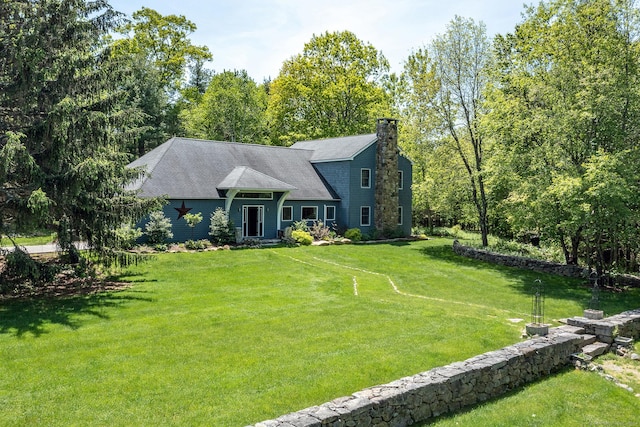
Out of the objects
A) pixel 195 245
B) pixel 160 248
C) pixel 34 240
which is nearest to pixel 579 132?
pixel 195 245

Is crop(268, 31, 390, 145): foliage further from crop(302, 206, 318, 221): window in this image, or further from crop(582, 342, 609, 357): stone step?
crop(582, 342, 609, 357): stone step

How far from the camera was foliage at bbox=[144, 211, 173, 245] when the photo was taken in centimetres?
2064

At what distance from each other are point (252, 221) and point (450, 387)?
18.6 metres

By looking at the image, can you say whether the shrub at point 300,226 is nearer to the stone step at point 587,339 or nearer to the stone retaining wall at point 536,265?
the stone retaining wall at point 536,265

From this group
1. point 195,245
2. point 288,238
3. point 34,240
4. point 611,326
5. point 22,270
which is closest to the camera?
point 611,326

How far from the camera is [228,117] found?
4291cm

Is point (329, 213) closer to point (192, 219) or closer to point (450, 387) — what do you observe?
point (192, 219)

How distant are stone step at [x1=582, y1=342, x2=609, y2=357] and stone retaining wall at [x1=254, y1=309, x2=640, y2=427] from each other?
0.13 m

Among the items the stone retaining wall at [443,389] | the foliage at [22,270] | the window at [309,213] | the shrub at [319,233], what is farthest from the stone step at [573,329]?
the window at [309,213]

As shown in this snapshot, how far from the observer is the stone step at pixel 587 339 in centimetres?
1006

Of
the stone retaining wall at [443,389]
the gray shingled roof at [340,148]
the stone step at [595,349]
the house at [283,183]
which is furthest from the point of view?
the gray shingled roof at [340,148]

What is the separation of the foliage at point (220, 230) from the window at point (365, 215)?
9.43m

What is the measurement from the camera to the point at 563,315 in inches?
513

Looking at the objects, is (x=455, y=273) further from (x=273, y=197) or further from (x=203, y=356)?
(x=203, y=356)
